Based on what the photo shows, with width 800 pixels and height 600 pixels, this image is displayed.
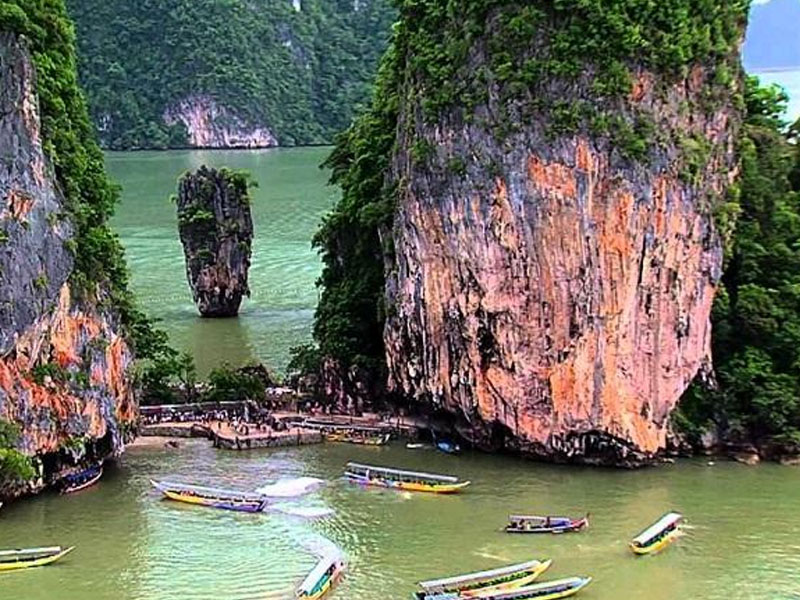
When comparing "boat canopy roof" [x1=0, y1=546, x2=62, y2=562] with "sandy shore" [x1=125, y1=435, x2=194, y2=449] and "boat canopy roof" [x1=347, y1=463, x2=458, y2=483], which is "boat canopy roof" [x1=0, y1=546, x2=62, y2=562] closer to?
"boat canopy roof" [x1=347, y1=463, x2=458, y2=483]

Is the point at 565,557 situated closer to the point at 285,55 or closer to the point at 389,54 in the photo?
the point at 389,54

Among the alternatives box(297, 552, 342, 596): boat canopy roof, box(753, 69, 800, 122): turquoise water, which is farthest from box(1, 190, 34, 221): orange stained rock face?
box(753, 69, 800, 122): turquoise water

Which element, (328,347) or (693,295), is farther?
(328,347)

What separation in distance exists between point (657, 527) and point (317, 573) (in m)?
5.24

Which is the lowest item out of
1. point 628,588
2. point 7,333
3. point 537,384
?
point 628,588

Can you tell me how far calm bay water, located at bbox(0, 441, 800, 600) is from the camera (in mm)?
17750

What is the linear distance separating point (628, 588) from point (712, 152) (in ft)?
29.8

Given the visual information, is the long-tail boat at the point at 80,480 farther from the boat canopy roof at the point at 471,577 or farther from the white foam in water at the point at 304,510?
the boat canopy roof at the point at 471,577

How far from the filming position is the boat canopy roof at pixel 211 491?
A: 69.5 ft

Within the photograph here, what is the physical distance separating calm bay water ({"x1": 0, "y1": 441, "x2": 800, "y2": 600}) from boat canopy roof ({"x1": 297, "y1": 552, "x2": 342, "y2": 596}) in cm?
25

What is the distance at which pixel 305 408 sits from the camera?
91.5 feet

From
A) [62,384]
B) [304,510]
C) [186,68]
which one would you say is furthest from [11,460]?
[186,68]

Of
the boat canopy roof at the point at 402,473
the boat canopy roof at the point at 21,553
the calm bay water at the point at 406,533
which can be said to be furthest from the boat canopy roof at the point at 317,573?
the boat canopy roof at the point at 402,473

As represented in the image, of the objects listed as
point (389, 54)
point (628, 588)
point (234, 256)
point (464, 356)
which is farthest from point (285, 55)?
point (628, 588)
